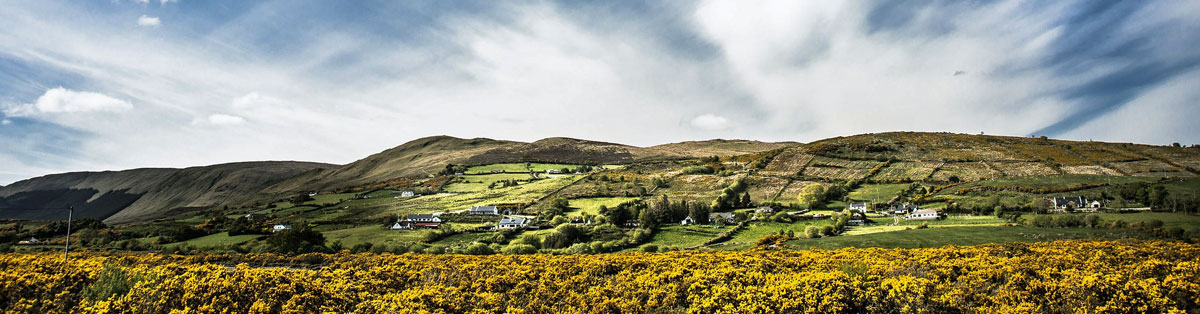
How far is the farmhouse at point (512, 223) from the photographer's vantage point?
77975 mm

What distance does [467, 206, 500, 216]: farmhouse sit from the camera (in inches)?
3713

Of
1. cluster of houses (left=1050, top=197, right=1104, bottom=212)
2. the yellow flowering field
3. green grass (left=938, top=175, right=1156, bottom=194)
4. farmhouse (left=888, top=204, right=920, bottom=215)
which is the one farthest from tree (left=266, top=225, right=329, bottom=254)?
green grass (left=938, top=175, right=1156, bottom=194)

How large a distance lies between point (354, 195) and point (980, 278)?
453 feet

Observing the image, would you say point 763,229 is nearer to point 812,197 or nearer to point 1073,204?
point 812,197

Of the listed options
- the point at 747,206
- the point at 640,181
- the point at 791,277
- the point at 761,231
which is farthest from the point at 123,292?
the point at 640,181

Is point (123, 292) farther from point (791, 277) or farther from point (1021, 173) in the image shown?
point (1021, 173)

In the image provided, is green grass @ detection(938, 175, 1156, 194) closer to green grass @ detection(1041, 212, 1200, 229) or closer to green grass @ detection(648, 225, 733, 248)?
green grass @ detection(1041, 212, 1200, 229)

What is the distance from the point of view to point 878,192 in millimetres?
96938

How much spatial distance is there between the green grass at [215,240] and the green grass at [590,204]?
50.2m

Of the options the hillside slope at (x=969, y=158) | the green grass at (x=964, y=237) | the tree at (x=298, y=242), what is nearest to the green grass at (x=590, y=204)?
the tree at (x=298, y=242)

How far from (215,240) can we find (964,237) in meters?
94.0

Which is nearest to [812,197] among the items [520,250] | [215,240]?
[520,250]

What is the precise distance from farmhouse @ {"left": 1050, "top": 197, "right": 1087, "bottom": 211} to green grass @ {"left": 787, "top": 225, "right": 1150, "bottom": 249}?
3364cm

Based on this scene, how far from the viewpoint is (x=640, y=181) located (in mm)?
126062
